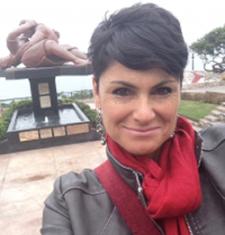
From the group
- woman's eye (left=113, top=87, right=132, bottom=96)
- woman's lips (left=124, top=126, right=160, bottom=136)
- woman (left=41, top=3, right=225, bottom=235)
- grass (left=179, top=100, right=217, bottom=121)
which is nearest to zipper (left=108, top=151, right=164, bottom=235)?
woman (left=41, top=3, right=225, bottom=235)

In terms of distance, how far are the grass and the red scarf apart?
9.94 meters

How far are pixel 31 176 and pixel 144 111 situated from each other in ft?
20.6

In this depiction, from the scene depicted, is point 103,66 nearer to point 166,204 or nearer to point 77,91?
point 166,204

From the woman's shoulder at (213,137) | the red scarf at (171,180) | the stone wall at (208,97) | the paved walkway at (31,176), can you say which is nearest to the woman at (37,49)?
the paved walkway at (31,176)

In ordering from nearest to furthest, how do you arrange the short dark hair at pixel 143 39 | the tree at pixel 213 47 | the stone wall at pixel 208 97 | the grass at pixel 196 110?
the short dark hair at pixel 143 39 < the grass at pixel 196 110 < the stone wall at pixel 208 97 < the tree at pixel 213 47

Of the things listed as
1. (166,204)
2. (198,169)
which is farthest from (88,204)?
(198,169)

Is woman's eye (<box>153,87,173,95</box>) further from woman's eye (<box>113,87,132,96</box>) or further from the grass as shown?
the grass

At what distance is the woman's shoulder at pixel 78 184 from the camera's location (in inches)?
47.2

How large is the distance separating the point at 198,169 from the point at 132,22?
0.50 m

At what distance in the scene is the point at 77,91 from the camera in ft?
72.0

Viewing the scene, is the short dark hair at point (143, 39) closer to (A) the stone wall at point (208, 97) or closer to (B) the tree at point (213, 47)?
(A) the stone wall at point (208, 97)

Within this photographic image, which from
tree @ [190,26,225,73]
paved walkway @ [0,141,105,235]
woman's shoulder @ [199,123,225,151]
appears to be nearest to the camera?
woman's shoulder @ [199,123,225,151]

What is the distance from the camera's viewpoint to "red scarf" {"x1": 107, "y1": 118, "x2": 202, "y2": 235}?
3.67ft

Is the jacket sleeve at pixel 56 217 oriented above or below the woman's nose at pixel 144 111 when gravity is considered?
below
